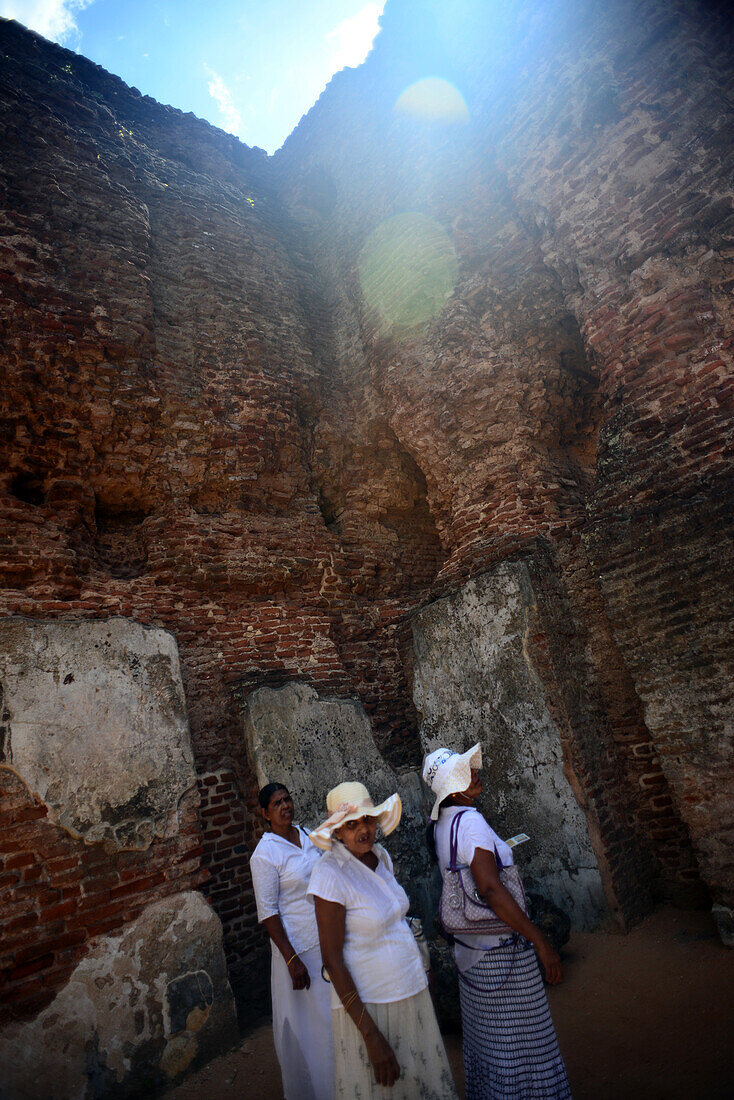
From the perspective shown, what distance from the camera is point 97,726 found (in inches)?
143

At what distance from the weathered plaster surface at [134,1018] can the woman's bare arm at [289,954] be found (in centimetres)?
91

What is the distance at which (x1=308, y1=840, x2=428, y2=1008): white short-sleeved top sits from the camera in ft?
6.89

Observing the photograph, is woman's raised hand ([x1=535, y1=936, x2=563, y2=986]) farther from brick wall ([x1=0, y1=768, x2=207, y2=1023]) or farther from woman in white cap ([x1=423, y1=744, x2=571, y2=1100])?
brick wall ([x1=0, y1=768, x2=207, y2=1023])

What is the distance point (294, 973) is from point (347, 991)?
0.92 meters

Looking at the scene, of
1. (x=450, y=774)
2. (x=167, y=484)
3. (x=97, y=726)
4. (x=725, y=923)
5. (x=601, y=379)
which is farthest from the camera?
(x=167, y=484)

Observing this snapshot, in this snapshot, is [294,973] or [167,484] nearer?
[294,973]

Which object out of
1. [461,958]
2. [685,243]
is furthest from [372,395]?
[461,958]

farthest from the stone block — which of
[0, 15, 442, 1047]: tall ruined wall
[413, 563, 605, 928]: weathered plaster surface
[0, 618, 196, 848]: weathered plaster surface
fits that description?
[0, 618, 196, 848]: weathered plaster surface

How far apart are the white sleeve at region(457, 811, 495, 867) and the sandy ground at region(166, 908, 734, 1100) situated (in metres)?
1.28

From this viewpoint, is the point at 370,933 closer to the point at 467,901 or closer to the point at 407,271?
the point at 467,901

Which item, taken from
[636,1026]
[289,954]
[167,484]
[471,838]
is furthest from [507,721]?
[167,484]

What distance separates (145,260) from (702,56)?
5673 mm

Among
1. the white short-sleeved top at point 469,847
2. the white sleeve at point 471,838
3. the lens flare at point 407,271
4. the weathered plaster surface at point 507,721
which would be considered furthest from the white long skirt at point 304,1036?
the lens flare at point 407,271

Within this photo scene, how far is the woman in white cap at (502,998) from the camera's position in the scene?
222cm
